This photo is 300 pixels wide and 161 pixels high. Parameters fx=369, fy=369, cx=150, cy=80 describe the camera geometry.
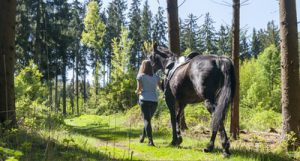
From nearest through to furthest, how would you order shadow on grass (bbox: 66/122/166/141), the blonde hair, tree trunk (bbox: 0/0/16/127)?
tree trunk (bbox: 0/0/16/127)
the blonde hair
shadow on grass (bbox: 66/122/166/141)

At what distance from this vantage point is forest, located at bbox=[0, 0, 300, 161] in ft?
23.4

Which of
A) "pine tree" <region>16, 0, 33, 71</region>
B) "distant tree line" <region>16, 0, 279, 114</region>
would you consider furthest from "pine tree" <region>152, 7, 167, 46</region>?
"pine tree" <region>16, 0, 33, 71</region>

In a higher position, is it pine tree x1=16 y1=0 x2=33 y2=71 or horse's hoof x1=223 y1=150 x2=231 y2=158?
pine tree x1=16 y1=0 x2=33 y2=71

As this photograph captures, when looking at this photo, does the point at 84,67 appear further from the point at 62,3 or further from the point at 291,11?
the point at 291,11

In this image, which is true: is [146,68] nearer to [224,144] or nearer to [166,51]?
[166,51]

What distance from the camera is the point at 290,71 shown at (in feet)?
26.4

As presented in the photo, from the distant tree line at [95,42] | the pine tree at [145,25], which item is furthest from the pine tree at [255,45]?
the pine tree at [145,25]

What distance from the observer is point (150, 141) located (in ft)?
29.0

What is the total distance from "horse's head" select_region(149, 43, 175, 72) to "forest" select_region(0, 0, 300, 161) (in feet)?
1.50

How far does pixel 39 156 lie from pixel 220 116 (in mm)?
3324

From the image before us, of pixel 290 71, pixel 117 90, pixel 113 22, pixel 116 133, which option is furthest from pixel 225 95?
pixel 113 22

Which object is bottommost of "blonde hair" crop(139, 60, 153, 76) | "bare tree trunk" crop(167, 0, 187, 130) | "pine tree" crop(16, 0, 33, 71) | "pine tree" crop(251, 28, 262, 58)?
"blonde hair" crop(139, 60, 153, 76)

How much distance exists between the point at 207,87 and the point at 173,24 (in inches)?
208

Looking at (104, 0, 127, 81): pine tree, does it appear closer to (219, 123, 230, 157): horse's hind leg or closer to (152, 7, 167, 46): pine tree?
(152, 7, 167, 46): pine tree
